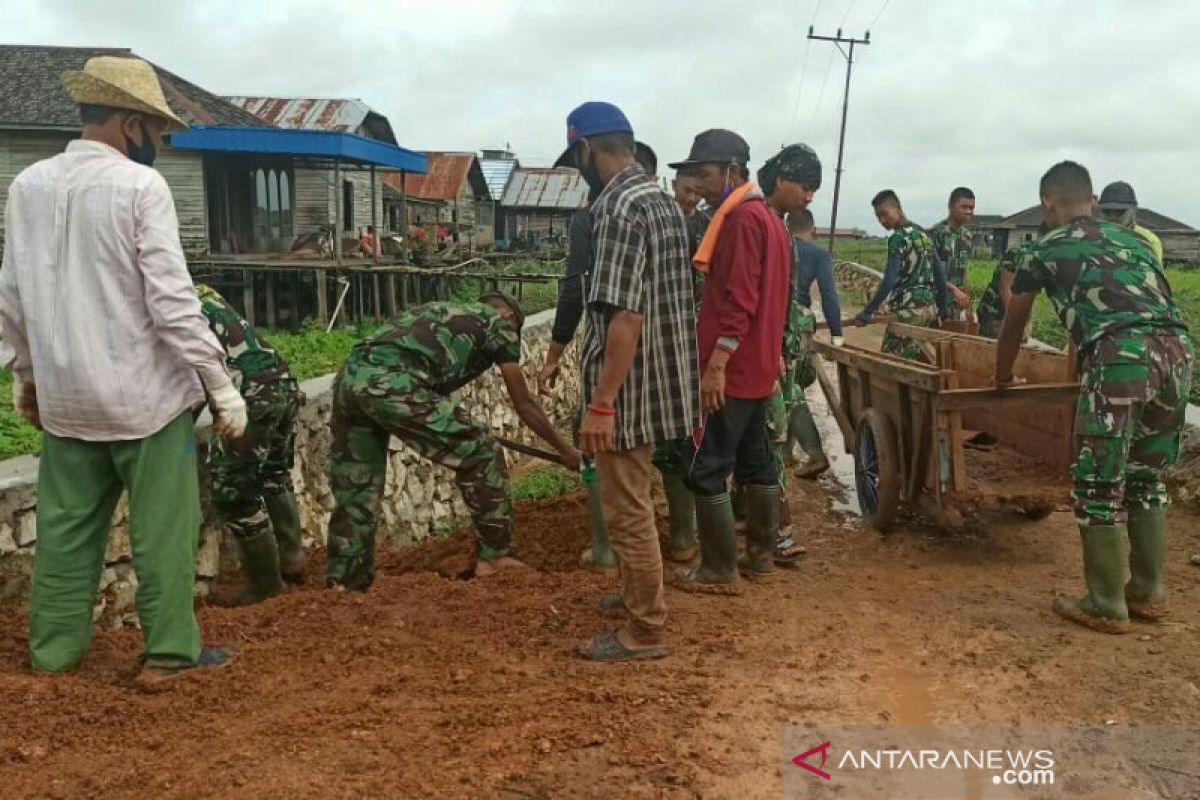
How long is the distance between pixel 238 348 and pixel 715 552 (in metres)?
2.38

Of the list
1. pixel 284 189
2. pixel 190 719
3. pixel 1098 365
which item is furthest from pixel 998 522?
pixel 284 189

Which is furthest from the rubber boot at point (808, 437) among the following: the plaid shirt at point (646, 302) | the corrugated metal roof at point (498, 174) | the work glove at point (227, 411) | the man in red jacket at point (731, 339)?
the corrugated metal roof at point (498, 174)

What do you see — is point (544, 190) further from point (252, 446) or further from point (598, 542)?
point (252, 446)

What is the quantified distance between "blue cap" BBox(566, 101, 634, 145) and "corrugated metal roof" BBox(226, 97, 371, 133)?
24615 mm

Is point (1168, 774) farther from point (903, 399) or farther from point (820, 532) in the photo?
point (820, 532)

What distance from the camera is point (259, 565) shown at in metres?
4.76

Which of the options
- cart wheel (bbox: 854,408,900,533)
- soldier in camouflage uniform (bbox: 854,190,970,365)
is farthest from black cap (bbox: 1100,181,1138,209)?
cart wheel (bbox: 854,408,900,533)

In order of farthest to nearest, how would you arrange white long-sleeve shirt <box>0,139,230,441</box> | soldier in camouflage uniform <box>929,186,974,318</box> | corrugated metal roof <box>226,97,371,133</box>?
1. corrugated metal roof <box>226,97,371,133</box>
2. soldier in camouflage uniform <box>929,186,974,318</box>
3. white long-sleeve shirt <box>0,139,230,441</box>

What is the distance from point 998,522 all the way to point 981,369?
2.99 feet

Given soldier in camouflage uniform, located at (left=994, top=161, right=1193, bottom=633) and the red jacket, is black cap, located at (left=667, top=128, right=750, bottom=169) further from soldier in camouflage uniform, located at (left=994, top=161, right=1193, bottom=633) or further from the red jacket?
soldier in camouflage uniform, located at (left=994, top=161, right=1193, bottom=633)

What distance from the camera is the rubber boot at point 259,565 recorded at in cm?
471

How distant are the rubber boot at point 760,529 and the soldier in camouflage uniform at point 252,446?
7.31ft

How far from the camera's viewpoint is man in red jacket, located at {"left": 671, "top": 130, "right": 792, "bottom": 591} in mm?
4230

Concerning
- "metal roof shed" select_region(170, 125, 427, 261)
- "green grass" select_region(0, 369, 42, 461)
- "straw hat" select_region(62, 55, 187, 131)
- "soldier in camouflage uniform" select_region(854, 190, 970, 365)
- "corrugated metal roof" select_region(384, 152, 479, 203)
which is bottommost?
"green grass" select_region(0, 369, 42, 461)
